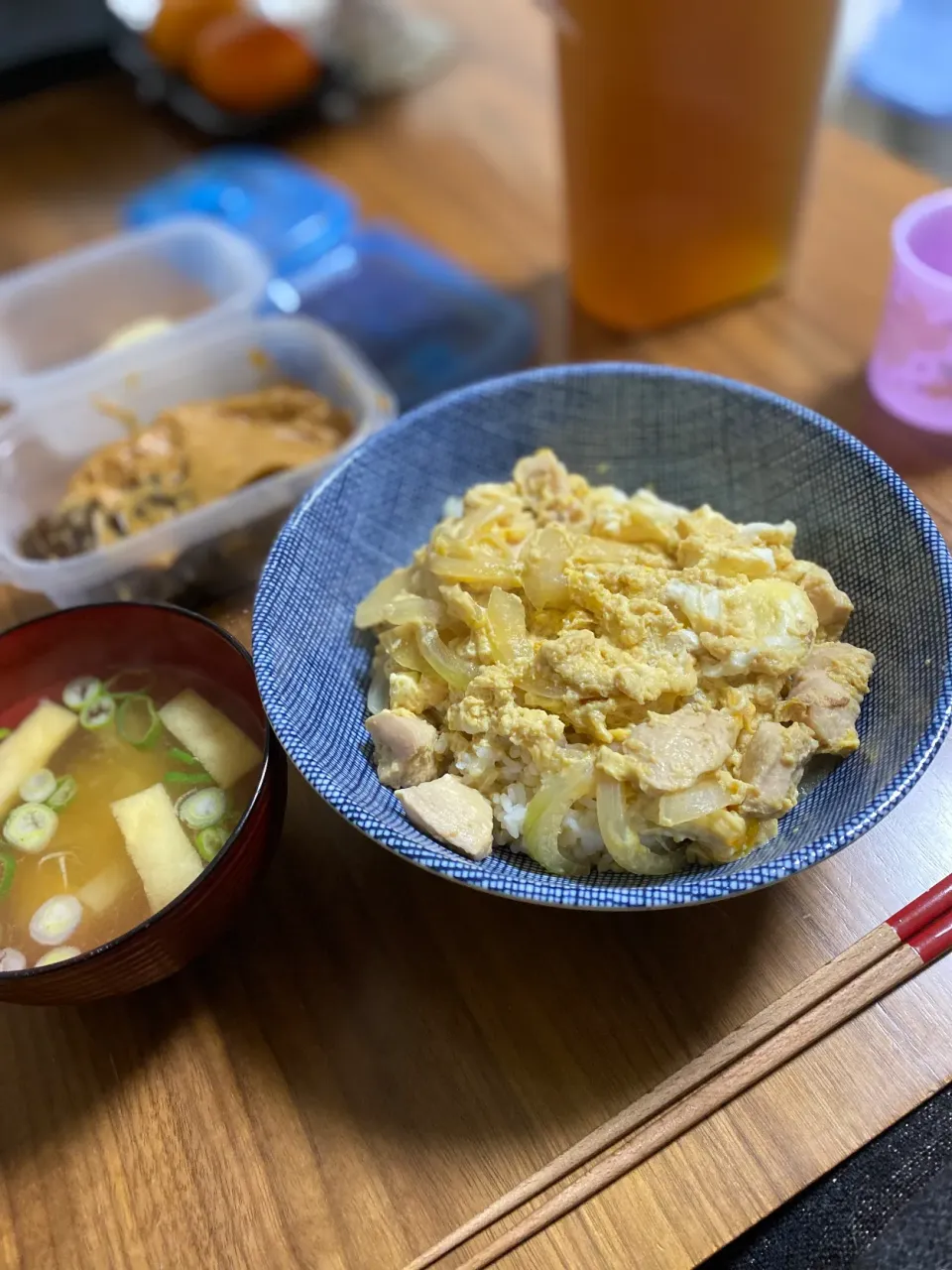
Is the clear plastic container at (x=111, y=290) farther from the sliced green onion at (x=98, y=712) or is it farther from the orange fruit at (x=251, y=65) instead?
the sliced green onion at (x=98, y=712)

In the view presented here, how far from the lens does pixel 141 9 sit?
2629mm

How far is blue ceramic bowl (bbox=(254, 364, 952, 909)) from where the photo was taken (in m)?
0.86

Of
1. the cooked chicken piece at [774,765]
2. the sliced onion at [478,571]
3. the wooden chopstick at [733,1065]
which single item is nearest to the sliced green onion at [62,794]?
the sliced onion at [478,571]

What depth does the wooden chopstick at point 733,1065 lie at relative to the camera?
84 cm

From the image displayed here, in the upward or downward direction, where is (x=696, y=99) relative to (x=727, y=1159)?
upward

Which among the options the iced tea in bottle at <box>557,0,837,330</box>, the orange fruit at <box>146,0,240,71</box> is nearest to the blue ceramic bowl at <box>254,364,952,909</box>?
the iced tea in bottle at <box>557,0,837,330</box>

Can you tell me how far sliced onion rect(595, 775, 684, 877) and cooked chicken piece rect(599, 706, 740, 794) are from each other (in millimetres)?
19

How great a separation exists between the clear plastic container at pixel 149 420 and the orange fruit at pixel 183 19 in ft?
3.99

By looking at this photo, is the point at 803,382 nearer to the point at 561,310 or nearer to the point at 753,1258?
the point at 561,310

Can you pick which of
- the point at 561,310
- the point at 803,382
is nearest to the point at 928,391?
the point at 803,382

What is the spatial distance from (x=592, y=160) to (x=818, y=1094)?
1347 mm

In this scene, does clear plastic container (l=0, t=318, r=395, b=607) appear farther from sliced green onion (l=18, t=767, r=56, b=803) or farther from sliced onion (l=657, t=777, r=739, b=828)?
sliced onion (l=657, t=777, r=739, b=828)

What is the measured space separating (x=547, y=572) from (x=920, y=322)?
2.36 ft

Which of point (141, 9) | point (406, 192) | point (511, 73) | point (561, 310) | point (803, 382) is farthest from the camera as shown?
point (141, 9)
